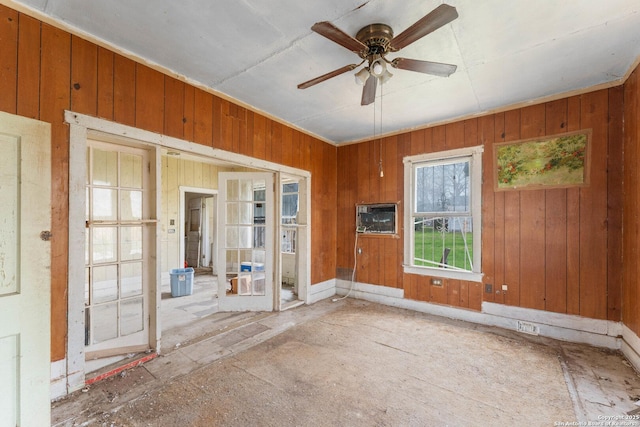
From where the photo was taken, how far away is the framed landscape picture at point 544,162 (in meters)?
2.90

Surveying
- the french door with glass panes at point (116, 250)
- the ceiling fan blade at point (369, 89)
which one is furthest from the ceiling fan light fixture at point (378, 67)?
the french door with glass panes at point (116, 250)

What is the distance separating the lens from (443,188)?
3949mm

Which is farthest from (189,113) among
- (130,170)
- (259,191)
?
(259,191)

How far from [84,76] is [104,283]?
1.74 meters

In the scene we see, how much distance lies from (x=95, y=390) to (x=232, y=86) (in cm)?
302

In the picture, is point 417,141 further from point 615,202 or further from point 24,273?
point 24,273

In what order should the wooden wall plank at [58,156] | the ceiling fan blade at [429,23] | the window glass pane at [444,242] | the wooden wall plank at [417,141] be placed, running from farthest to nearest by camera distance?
1. the wooden wall plank at [417,141]
2. the window glass pane at [444,242]
3. the wooden wall plank at [58,156]
4. the ceiling fan blade at [429,23]

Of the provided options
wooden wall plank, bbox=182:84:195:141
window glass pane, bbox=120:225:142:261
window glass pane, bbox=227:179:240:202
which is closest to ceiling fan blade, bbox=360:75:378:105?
wooden wall plank, bbox=182:84:195:141

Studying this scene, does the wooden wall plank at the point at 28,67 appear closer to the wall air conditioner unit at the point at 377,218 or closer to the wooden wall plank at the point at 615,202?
the wall air conditioner unit at the point at 377,218

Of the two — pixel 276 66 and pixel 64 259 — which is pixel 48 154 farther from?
pixel 276 66

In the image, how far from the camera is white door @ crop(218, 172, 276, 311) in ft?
12.3

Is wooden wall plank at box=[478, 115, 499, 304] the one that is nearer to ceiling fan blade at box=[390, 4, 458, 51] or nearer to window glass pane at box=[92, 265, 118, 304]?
ceiling fan blade at box=[390, 4, 458, 51]

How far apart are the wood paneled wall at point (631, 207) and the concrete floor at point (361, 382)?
544 mm

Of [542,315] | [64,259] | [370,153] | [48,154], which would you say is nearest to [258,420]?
[64,259]
